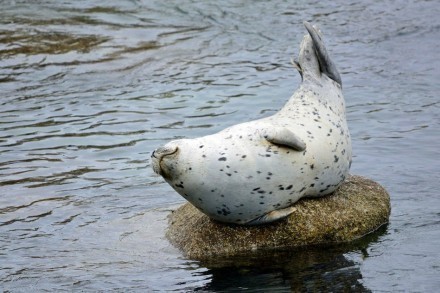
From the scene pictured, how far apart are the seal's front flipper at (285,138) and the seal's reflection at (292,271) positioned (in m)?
0.74

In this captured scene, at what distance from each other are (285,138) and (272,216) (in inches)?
21.9

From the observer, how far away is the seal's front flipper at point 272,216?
7.25 m

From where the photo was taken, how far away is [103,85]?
1284 centimetres

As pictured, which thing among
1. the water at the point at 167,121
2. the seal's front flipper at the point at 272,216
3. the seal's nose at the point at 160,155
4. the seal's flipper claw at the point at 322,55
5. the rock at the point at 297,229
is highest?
the seal's flipper claw at the point at 322,55

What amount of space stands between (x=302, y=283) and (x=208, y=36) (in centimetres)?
873

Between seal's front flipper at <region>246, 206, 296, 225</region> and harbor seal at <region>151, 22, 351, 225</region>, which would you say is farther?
seal's front flipper at <region>246, 206, 296, 225</region>

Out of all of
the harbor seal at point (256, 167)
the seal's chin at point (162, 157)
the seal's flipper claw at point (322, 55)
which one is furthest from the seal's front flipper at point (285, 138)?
the seal's flipper claw at point (322, 55)

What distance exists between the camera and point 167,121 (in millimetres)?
11266

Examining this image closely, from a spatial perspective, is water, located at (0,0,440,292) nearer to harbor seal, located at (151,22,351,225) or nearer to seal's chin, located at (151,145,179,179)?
harbor seal, located at (151,22,351,225)

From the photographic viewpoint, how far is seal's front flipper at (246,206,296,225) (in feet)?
23.8

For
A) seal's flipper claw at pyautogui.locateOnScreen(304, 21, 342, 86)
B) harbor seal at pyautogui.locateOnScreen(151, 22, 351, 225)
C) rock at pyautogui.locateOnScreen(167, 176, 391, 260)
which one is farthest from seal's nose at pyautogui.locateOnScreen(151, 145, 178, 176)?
seal's flipper claw at pyautogui.locateOnScreen(304, 21, 342, 86)

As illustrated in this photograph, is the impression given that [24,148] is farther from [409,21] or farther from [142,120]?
[409,21]

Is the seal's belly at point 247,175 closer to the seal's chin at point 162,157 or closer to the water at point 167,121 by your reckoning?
the seal's chin at point 162,157

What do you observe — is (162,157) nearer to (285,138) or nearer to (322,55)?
(285,138)
